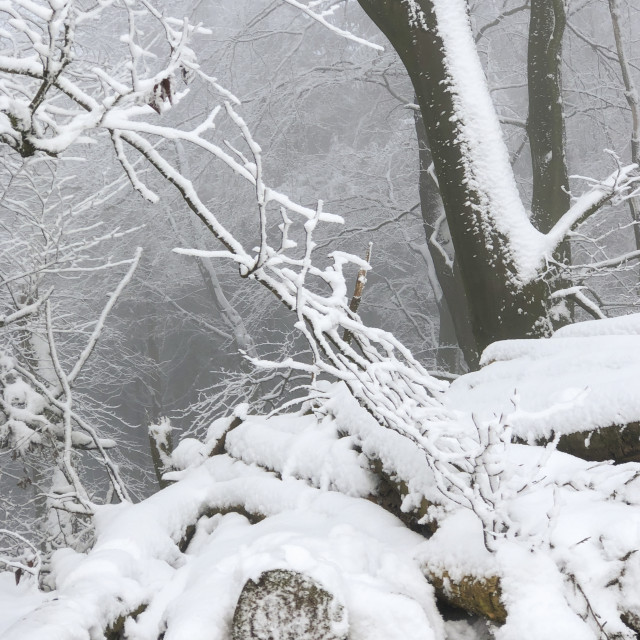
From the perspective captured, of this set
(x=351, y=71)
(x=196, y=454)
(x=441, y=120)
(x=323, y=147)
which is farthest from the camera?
(x=323, y=147)

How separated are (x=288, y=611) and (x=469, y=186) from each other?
2709 millimetres

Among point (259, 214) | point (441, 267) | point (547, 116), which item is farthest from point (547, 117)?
point (259, 214)

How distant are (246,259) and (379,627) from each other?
1.02 metres

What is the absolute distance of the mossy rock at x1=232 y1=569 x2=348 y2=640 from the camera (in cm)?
146

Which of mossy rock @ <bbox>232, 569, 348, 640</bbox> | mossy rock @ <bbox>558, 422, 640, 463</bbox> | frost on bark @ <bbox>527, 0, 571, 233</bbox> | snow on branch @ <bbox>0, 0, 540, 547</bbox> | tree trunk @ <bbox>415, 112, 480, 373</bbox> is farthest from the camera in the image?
tree trunk @ <bbox>415, 112, 480, 373</bbox>

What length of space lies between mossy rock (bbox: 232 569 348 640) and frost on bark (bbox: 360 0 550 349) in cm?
242

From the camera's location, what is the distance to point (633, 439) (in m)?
1.83

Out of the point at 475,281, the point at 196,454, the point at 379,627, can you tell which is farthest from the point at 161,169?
the point at 196,454

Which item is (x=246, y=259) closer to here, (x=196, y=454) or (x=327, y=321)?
(x=327, y=321)

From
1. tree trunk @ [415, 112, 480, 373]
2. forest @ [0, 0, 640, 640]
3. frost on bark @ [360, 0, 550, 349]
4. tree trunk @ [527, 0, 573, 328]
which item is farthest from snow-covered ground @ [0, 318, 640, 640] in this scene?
tree trunk @ [415, 112, 480, 373]

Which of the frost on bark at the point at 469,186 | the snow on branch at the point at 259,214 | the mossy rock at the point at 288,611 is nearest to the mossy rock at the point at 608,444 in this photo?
the snow on branch at the point at 259,214

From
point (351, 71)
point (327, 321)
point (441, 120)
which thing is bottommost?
point (327, 321)

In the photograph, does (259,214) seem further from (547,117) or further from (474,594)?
(547,117)

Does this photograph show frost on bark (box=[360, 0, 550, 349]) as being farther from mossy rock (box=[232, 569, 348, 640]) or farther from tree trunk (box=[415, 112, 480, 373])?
tree trunk (box=[415, 112, 480, 373])
